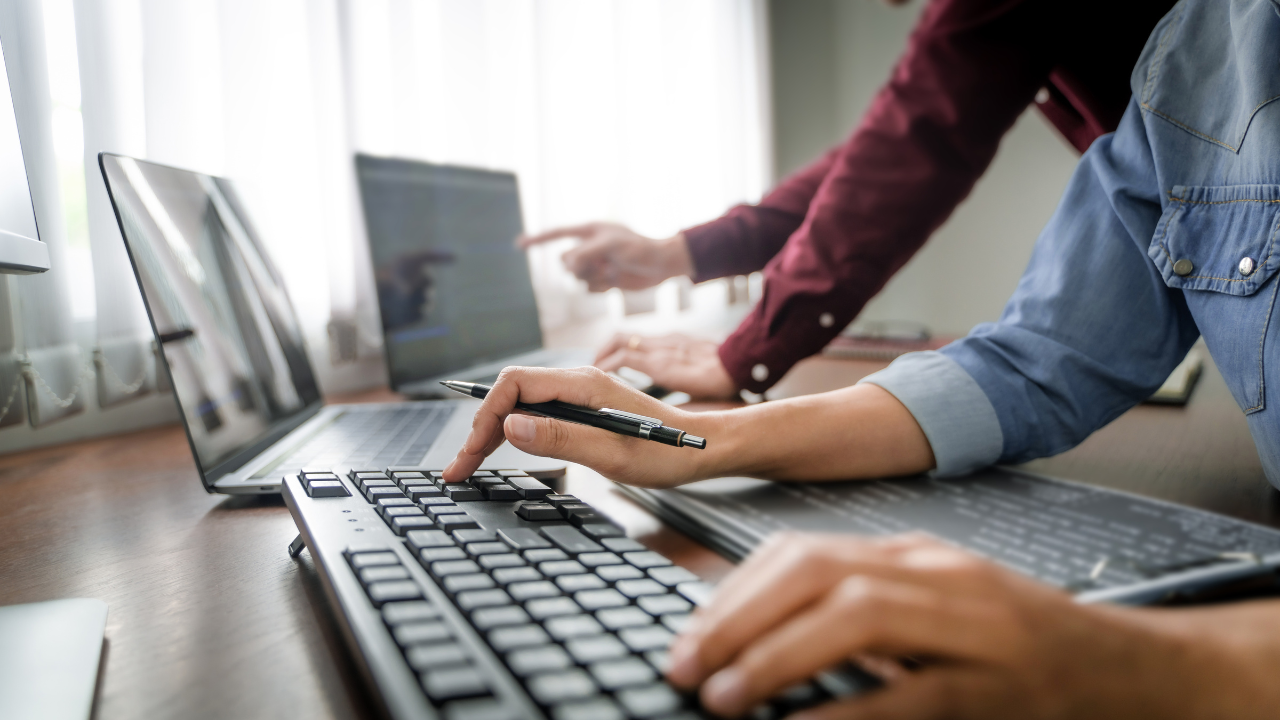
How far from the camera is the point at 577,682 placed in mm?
250

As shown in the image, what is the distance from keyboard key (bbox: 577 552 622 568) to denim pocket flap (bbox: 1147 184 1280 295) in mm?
467

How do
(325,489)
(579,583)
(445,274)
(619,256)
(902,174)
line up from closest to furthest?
(579,583), (325,489), (902,174), (445,274), (619,256)

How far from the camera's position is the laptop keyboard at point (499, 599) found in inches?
9.6

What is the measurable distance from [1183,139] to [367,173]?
0.86 metres

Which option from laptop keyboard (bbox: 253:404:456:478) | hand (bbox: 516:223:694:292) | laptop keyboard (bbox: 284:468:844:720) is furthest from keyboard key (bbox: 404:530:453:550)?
hand (bbox: 516:223:694:292)

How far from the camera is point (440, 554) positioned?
0.35 meters

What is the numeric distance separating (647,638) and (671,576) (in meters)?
0.06

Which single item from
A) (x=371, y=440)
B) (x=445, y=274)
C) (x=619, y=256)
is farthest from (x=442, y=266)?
(x=371, y=440)

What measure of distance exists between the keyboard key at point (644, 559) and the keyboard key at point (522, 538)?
42 mm

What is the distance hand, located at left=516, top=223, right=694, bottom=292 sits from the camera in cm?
120

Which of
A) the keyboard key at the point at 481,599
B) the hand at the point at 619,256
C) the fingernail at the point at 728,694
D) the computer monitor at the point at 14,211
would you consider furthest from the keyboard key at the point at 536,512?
the hand at the point at 619,256

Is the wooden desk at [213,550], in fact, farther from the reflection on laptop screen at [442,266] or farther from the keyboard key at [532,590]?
the reflection on laptop screen at [442,266]

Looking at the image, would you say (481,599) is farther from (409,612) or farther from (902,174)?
(902,174)

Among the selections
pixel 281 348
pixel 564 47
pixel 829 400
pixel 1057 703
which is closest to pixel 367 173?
pixel 281 348
